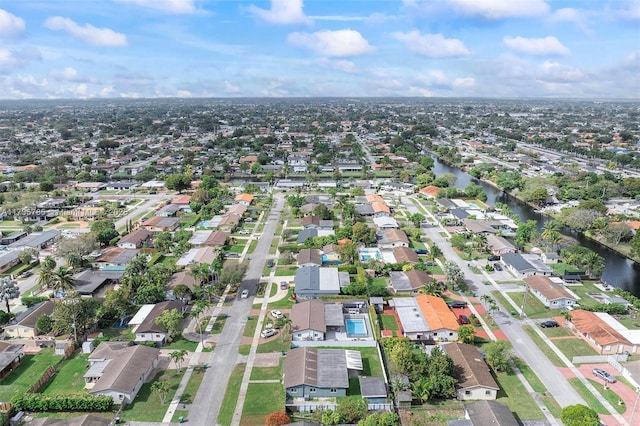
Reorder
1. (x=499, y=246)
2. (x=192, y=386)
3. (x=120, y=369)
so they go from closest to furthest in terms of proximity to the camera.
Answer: (x=120, y=369)
(x=192, y=386)
(x=499, y=246)

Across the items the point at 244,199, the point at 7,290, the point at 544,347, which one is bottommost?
the point at 544,347

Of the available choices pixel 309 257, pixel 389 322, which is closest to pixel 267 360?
pixel 389 322

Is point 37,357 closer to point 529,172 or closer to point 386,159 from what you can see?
point 386,159

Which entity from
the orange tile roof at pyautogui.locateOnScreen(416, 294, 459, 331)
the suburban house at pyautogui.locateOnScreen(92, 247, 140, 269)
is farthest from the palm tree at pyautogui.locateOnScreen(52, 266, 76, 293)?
the orange tile roof at pyautogui.locateOnScreen(416, 294, 459, 331)

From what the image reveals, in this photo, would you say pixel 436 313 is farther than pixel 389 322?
No

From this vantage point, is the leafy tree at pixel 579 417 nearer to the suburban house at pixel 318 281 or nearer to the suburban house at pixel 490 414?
the suburban house at pixel 490 414

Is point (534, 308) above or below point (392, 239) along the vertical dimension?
below

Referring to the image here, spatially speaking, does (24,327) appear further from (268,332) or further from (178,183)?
(178,183)
